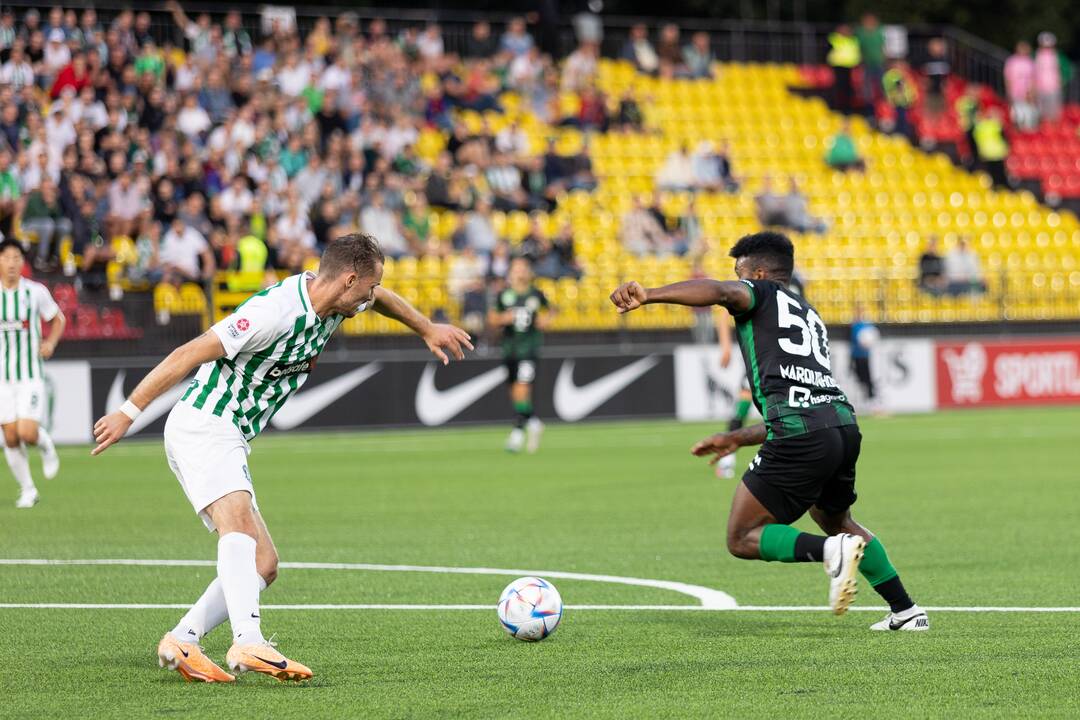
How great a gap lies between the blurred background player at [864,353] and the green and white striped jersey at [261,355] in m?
21.6

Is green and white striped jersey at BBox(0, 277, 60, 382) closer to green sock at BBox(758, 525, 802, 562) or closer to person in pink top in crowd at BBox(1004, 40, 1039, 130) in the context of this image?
green sock at BBox(758, 525, 802, 562)

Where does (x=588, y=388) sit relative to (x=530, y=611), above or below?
above

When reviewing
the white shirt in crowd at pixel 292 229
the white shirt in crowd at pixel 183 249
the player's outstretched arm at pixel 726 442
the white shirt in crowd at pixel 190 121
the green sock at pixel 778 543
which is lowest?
the green sock at pixel 778 543

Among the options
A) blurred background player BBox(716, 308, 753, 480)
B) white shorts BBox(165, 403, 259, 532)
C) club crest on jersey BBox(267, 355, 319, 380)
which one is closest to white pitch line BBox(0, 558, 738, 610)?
club crest on jersey BBox(267, 355, 319, 380)

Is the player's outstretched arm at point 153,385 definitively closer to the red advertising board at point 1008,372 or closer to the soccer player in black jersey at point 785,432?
the soccer player in black jersey at point 785,432

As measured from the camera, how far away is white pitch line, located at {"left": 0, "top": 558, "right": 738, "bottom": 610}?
31.6 feet

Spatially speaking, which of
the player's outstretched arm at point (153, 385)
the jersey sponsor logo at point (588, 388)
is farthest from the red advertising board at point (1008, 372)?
the player's outstretched arm at point (153, 385)

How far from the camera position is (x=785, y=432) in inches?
313

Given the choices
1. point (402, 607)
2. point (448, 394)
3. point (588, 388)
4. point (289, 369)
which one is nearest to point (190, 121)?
point (448, 394)

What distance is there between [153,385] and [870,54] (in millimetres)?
32178

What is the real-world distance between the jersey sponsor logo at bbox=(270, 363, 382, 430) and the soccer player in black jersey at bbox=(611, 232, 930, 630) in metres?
17.5

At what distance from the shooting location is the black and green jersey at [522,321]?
22078mm

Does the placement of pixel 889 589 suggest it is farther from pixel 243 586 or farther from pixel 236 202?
pixel 236 202

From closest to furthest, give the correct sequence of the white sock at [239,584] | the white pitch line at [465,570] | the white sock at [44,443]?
the white sock at [239,584] → the white pitch line at [465,570] → the white sock at [44,443]
